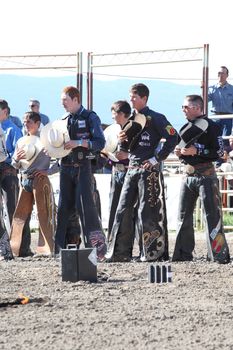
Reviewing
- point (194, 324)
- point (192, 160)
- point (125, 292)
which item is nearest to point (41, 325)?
point (194, 324)

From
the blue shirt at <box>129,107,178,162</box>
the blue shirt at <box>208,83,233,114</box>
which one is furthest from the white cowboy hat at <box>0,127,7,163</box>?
the blue shirt at <box>208,83,233,114</box>

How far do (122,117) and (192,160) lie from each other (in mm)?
1605

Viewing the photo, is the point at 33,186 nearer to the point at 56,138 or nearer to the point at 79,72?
the point at 56,138

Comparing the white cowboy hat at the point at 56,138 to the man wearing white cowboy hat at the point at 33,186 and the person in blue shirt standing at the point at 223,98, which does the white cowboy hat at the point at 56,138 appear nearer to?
the man wearing white cowboy hat at the point at 33,186

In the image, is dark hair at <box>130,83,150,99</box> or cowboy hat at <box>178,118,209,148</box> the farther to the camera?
dark hair at <box>130,83,150,99</box>

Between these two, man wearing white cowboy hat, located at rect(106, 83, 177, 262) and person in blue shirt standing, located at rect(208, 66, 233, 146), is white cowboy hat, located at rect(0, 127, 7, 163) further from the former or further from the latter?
person in blue shirt standing, located at rect(208, 66, 233, 146)

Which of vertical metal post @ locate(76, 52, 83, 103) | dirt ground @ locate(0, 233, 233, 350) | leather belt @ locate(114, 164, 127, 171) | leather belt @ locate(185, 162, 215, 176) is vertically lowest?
dirt ground @ locate(0, 233, 233, 350)

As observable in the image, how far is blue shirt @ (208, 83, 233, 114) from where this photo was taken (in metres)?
19.0

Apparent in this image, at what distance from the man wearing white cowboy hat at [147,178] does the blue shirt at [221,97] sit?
658cm

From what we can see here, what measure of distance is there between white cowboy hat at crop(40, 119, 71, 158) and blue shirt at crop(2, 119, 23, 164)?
4.87 feet

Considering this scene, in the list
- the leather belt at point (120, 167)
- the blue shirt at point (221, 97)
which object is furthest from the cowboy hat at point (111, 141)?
the blue shirt at point (221, 97)

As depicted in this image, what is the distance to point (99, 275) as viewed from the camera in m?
10.7

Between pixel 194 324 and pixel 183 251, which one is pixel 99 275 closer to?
pixel 183 251

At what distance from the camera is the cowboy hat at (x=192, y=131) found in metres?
12.1
